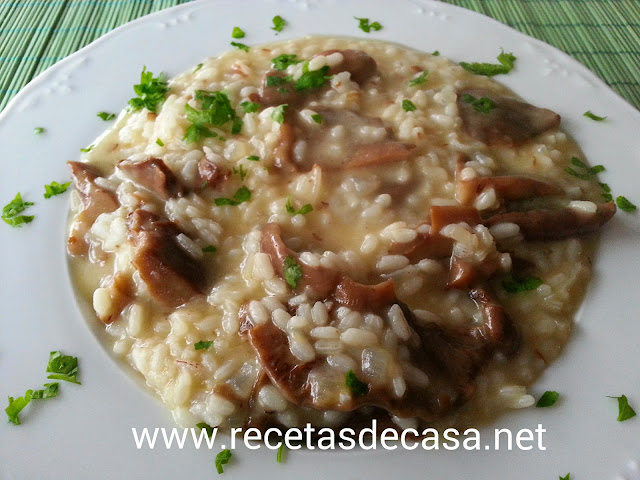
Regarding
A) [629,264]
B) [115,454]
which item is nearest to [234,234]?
[115,454]

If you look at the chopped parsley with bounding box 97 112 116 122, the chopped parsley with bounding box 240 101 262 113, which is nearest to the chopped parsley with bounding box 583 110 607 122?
the chopped parsley with bounding box 240 101 262 113

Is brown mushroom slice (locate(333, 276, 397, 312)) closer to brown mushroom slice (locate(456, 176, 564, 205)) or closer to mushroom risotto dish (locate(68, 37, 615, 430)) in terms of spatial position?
mushroom risotto dish (locate(68, 37, 615, 430))

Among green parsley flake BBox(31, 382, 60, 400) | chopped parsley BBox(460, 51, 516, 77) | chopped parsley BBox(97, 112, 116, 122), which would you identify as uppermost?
chopped parsley BBox(97, 112, 116, 122)

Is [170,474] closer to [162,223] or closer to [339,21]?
[162,223]

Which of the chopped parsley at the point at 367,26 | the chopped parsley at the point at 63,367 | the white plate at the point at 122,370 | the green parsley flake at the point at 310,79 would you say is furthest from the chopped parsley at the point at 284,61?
the chopped parsley at the point at 63,367

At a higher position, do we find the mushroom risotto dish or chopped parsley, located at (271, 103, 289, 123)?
chopped parsley, located at (271, 103, 289, 123)

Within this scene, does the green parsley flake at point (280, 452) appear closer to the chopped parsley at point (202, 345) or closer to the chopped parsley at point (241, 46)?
the chopped parsley at point (202, 345)
